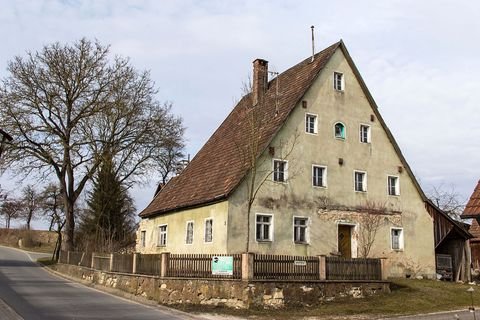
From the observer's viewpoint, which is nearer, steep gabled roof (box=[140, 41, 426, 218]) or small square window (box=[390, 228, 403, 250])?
steep gabled roof (box=[140, 41, 426, 218])

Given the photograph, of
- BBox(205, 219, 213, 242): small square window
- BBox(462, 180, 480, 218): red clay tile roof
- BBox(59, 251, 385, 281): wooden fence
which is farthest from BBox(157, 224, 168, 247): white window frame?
BBox(462, 180, 480, 218): red clay tile roof

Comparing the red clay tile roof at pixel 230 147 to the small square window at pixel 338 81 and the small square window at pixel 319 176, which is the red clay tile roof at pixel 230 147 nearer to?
the small square window at pixel 338 81

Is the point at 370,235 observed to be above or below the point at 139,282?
above

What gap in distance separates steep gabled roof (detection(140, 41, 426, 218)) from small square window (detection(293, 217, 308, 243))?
3.89m

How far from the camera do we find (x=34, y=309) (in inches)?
650

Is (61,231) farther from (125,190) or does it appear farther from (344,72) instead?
(344,72)

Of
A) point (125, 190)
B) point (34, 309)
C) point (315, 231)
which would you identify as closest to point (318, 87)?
point (315, 231)

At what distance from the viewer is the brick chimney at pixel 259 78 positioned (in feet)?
96.7

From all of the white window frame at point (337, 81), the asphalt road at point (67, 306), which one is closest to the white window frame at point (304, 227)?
the white window frame at point (337, 81)

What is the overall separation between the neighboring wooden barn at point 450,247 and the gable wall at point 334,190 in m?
1.17

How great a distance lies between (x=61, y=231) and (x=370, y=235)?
1409 inches

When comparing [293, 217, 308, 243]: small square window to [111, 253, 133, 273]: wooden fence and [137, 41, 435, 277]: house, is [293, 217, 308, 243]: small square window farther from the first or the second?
[111, 253, 133, 273]: wooden fence

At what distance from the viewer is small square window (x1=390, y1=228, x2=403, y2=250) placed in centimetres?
2814

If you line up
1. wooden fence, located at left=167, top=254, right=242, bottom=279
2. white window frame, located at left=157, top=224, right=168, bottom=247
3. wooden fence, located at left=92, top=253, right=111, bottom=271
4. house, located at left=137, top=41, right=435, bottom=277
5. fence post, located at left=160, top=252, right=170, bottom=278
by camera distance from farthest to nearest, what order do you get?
white window frame, located at left=157, top=224, right=168, bottom=247 → wooden fence, located at left=92, top=253, right=111, bottom=271 → house, located at left=137, top=41, right=435, bottom=277 → fence post, located at left=160, top=252, right=170, bottom=278 → wooden fence, located at left=167, top=254, right=242, bottom=279
